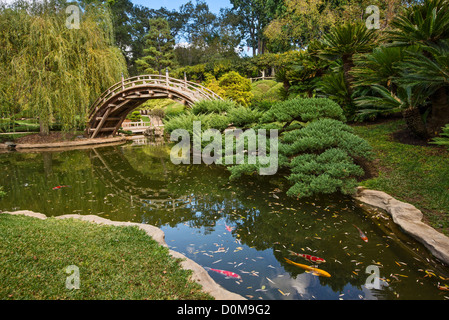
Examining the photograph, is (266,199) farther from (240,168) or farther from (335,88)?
(335,88)

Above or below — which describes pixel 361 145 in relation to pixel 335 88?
below

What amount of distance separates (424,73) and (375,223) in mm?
3074

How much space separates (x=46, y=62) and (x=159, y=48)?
23.3 m

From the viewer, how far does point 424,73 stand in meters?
5.35

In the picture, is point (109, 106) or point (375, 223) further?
point (109, 106)

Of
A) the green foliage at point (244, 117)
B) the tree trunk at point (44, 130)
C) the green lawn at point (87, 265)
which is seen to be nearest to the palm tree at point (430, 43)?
the green foliage at point (244, 117)

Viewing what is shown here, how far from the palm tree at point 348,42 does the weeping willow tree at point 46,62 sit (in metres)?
13.3

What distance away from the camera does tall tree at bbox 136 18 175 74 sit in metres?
34.9

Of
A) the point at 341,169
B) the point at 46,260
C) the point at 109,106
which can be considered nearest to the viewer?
the point at 46,260
